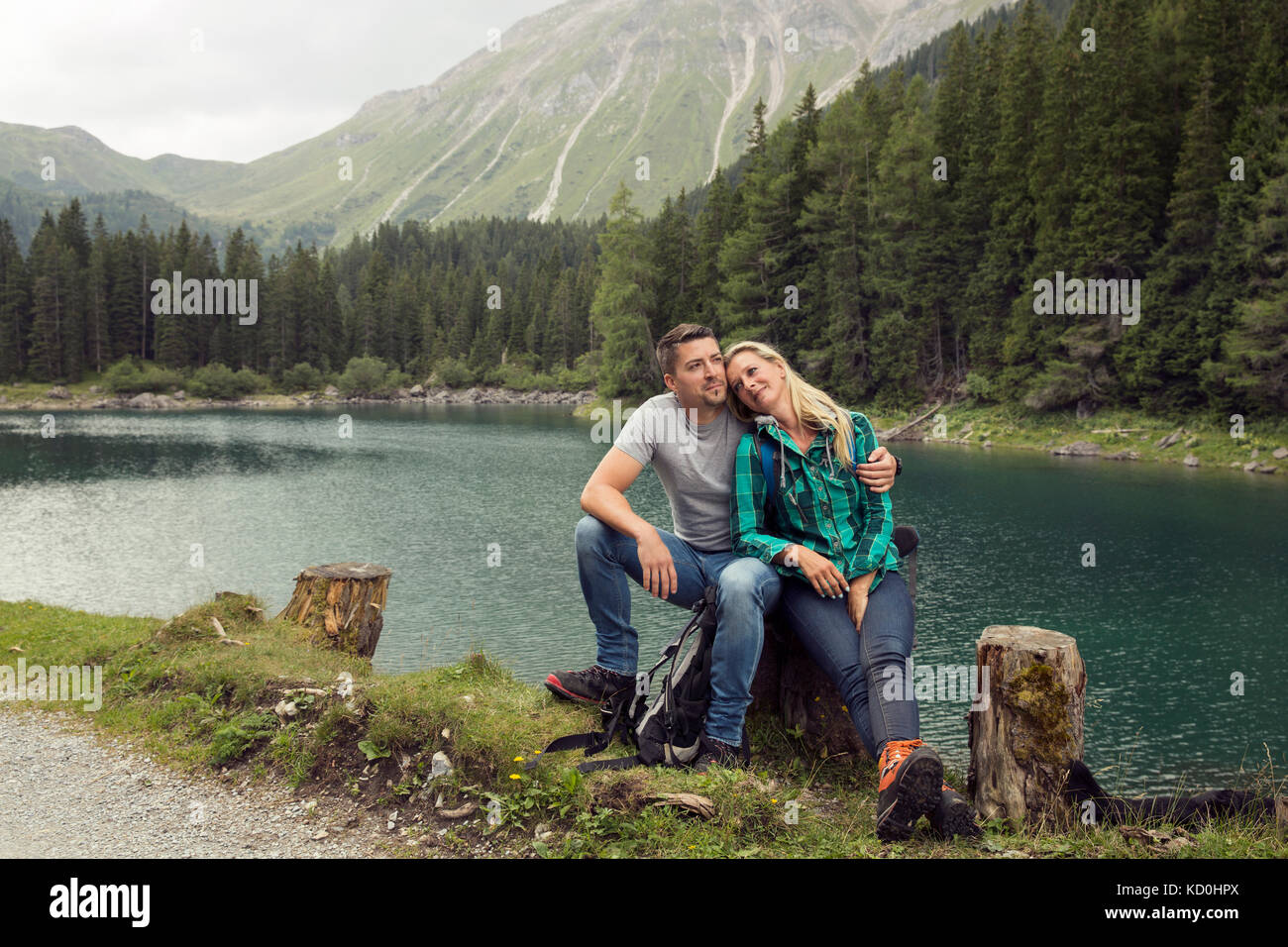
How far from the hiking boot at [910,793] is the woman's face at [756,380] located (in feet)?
7.82

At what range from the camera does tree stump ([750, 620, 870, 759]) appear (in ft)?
18.9

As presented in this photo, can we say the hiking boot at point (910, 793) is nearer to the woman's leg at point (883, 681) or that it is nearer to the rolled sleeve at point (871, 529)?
the woman's leg at point (883, 681)

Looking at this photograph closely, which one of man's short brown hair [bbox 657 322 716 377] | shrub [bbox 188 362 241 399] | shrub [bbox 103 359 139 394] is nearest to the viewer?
man's short brown hair [bbox 657 322 716 377]

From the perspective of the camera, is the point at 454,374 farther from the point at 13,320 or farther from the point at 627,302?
the point at 627,302

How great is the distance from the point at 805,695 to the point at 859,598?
1.15 m

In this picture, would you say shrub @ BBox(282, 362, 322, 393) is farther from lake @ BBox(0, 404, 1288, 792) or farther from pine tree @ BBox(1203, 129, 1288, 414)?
pine tree @ BBox(1203, 129, 1288, 414)

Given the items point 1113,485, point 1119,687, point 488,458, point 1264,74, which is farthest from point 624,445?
point 1264,74

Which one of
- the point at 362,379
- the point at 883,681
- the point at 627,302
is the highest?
the point at 627,302

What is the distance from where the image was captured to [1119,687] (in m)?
11.8

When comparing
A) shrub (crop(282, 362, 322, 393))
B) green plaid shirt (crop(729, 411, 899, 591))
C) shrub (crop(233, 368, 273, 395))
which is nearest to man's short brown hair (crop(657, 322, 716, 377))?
Result: green plaid shirt (crop(729, 411, 899, 591))

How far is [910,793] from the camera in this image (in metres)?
4.06

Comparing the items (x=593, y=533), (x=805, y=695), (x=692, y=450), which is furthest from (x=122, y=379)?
(x=805, y=695)

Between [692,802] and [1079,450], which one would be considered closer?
[692,802]

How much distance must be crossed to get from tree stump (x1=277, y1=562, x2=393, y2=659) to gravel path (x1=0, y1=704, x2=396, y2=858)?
7.60ft
